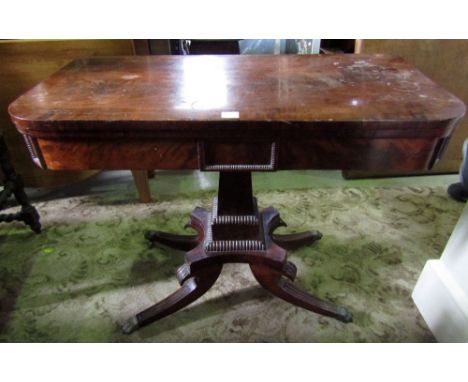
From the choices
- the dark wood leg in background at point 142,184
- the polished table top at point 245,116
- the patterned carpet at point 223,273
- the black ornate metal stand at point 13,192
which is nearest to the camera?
the polished table top at point 245,116

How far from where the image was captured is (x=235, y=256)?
3.23ft

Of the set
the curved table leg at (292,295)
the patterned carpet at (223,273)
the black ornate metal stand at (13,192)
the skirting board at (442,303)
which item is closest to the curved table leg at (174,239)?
the patterned carpet at (223,273)

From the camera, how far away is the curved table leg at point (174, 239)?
1257mm

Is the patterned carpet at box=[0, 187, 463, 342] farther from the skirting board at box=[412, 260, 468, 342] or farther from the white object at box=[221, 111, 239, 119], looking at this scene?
the white object at box=[221, 111, 239, 119]

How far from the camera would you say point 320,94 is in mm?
755

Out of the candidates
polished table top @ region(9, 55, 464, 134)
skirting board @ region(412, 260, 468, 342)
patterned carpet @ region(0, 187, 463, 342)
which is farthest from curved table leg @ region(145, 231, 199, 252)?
skirting board @ region(412, 260, 468, 342)

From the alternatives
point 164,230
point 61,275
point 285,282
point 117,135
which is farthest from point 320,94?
point 61,275

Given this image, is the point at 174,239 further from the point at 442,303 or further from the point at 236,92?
the point at 442,303

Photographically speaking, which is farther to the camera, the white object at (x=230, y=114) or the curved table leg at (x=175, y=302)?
the curved table leg at (x=175, y=302)

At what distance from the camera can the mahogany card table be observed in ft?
2.14

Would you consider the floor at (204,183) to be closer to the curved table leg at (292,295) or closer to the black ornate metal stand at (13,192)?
the black ornate metal stand at (13,192)

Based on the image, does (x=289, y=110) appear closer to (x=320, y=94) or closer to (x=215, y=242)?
(x=320, y=94)

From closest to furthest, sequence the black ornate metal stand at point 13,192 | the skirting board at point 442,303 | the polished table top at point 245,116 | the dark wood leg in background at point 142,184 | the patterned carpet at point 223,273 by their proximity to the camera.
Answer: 1. the polished table top at point 245,116
2. the skirting board at point 442,303
3. the patterned carpet at point 223,273
4. the black ornate metal stand at point 13,192
5. the dark wood leg in background at point 142,184

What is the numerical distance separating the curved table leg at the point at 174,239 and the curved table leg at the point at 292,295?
333mm
